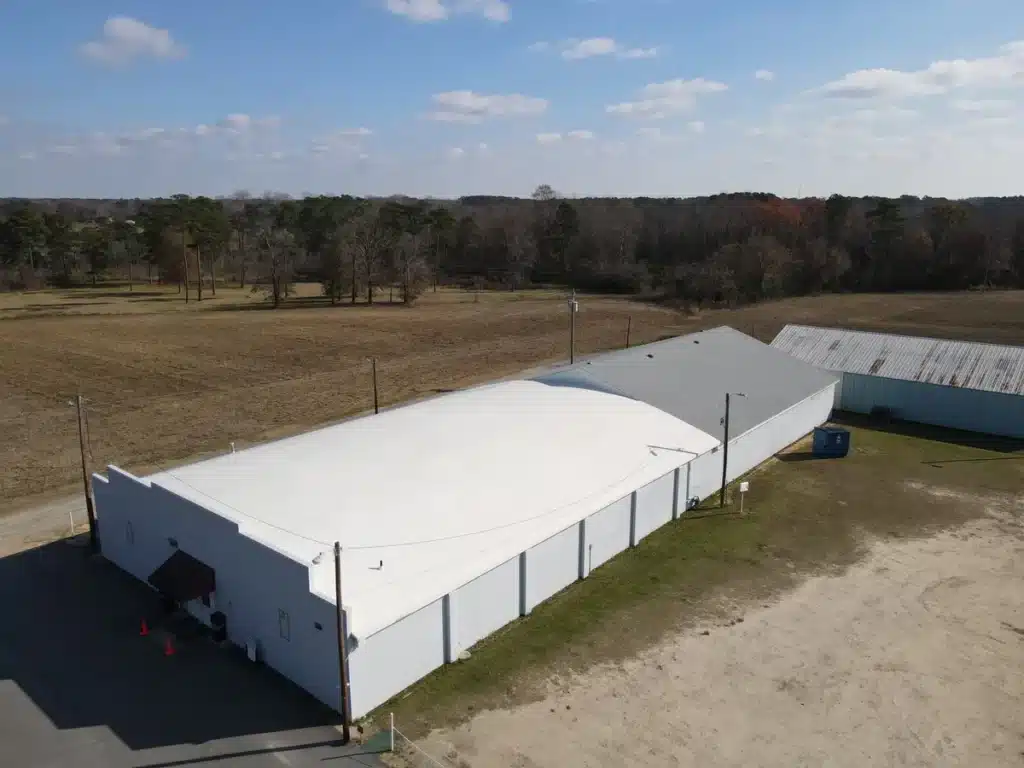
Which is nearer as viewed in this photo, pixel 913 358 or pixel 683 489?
pixel 683 489

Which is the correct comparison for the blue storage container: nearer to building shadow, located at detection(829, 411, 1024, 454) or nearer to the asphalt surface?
building shadow, located at detection(829, 411, 1024, 454)

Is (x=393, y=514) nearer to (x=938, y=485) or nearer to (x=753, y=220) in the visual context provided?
(x=938, y=485)

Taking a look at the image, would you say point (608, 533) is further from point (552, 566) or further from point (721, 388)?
point (721, 388)

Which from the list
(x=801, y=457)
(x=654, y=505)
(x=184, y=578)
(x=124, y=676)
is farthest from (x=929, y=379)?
(x=124, y=676)

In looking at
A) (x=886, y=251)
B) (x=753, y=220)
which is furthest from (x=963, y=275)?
(x=753, y=220)

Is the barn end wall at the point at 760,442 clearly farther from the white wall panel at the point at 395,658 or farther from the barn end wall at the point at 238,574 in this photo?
the barn end wall at the point at 238,574

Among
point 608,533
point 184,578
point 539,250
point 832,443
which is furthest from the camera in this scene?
point 539,250
